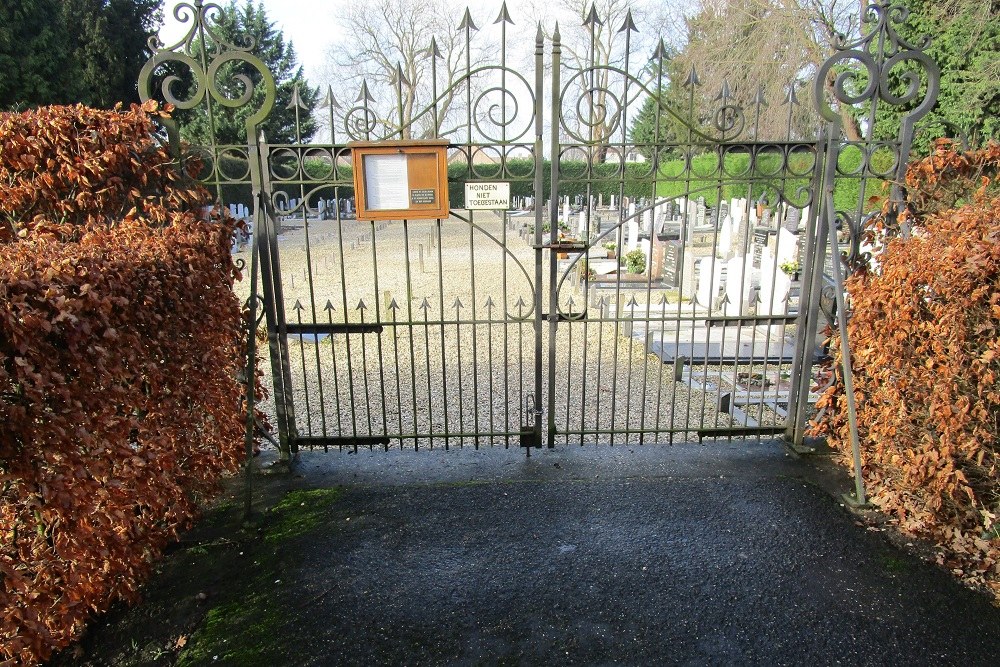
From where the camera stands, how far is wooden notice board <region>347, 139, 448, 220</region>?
3.93 meters

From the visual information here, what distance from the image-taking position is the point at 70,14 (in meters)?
20.8

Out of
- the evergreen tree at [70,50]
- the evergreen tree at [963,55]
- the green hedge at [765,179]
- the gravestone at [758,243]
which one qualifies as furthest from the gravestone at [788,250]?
the evergreen tree at [70,50]

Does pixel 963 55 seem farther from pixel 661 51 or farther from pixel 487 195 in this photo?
pixel 487 195

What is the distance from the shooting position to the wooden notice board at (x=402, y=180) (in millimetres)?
3926

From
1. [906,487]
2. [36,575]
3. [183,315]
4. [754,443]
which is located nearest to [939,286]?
[906,487]

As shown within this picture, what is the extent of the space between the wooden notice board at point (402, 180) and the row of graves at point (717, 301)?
43.1 inches

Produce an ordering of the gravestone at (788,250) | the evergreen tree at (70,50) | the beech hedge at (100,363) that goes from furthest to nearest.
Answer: the evergreen tree at (70,50) → the gravestone at (788,250) → the beech hedge at (100,363)

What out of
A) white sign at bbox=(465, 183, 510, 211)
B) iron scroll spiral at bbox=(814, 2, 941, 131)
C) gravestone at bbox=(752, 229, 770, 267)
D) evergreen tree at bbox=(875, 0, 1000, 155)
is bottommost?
gravestone at bbox=(752, 229, 770, 267)

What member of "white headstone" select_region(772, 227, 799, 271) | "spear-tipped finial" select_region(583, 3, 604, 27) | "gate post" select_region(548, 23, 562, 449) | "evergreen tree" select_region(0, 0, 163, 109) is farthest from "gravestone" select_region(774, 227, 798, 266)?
"evergreen tree" select_region(0, 0, 163, 109)

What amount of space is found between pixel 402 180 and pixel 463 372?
4.15 metres

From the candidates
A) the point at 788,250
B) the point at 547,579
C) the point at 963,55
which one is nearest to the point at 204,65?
the point at 547,579

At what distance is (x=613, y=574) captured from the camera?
320 cm

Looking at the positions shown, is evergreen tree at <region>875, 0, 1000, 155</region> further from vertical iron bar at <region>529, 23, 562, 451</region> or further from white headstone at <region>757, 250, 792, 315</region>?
vertical iron bar at <region>529, 23, 562, 451</region>

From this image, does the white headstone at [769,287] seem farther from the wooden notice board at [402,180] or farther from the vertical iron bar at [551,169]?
the wooden notice board at [402,180]
